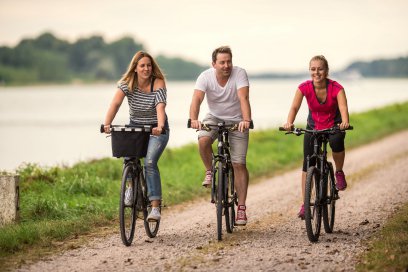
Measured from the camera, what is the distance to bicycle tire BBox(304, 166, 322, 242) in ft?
24.8

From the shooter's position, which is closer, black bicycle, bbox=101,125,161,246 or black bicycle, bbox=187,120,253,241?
black bicycle, bbox=101,125,161,246

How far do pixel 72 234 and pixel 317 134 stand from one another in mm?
3200

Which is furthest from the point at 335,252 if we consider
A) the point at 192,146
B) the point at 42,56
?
the point at 42,56

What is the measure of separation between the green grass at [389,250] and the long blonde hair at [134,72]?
297 cm

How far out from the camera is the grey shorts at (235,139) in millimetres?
8250

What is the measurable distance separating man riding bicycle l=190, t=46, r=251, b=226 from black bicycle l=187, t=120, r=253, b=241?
10cm

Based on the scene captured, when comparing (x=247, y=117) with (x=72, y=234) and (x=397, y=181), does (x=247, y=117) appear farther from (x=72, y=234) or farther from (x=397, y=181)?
(x=397, y=181)

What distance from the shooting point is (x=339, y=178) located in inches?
336

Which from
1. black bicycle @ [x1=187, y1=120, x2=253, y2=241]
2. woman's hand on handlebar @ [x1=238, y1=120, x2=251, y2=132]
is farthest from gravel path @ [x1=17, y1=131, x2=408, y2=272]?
woman's hand on handlebar @ [x1=238, y1=120, x2=251, y2=132]

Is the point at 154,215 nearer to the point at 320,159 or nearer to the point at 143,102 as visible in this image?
the point at 143,102

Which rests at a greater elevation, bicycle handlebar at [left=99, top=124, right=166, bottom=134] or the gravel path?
bicycle handlebar at [left=99, top=124, right=166, bottom=134]

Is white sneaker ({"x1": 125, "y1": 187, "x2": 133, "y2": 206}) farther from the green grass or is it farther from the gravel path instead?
the green grass

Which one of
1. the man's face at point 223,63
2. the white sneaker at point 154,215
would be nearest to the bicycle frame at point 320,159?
the man's face at point 223,63

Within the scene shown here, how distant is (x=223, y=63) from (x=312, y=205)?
1870 millimetres
